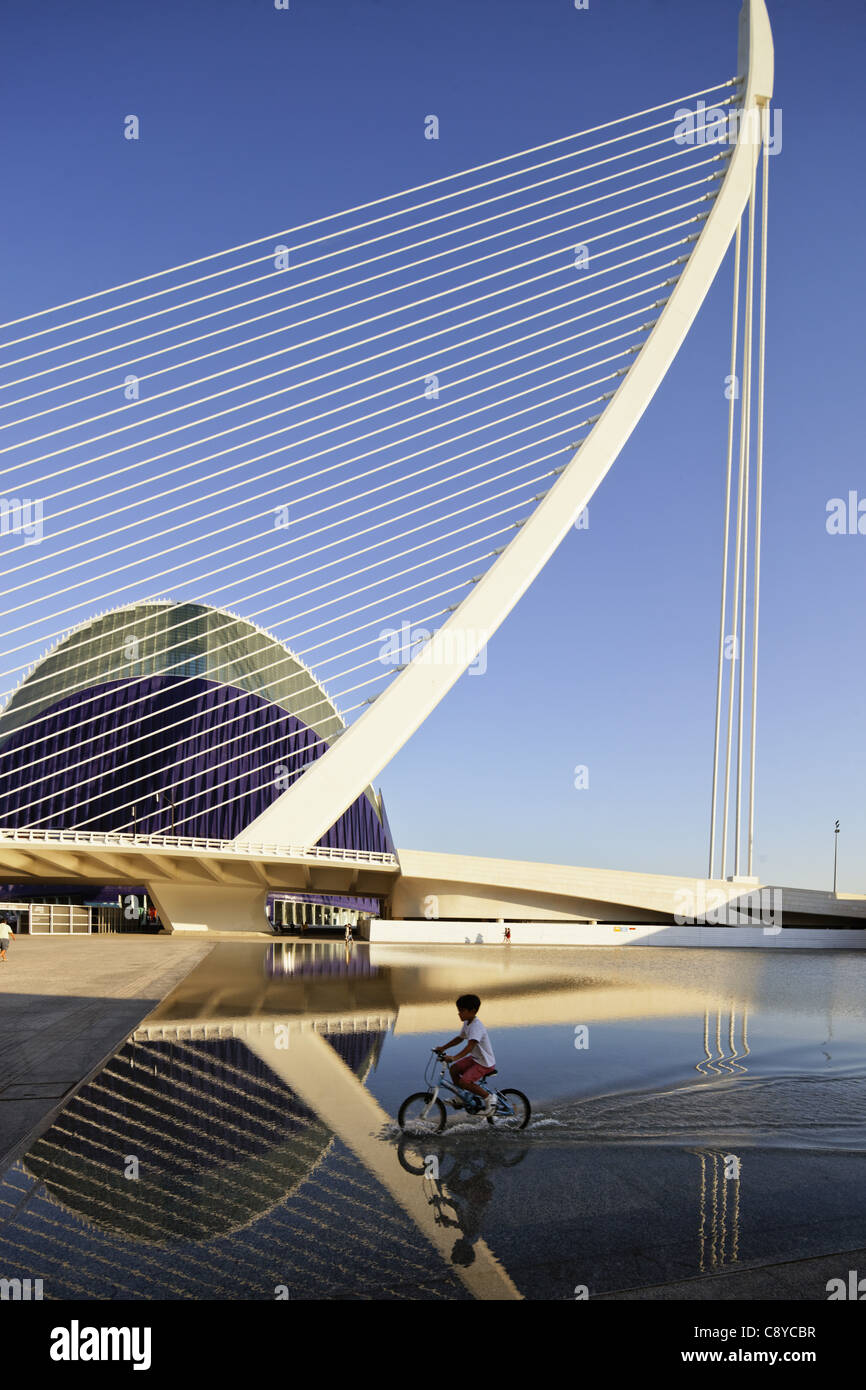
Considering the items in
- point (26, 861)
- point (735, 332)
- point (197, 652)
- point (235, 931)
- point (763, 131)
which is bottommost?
point (235, 931)

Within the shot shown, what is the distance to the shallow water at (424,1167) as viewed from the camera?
4.11 meters

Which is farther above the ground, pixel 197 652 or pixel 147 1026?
pixel 197 652

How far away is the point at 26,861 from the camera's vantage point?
33000 millimetres

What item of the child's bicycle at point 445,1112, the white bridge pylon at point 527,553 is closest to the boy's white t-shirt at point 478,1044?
the child's bicycle at point 445,1112

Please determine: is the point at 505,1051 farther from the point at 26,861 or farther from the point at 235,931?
the point at 235,931

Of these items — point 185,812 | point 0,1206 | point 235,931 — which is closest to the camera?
point 0,1206

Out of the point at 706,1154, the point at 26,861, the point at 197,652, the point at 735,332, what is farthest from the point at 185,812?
the point at 706,1154

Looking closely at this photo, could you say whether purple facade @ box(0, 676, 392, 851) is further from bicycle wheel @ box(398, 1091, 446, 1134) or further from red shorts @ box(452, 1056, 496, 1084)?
red shorts @ box(452, 1056, 496, 1084)

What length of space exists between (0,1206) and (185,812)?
51719mm

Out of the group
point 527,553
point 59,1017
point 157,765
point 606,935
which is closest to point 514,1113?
point 59,1017

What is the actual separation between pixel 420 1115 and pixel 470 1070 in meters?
0.49

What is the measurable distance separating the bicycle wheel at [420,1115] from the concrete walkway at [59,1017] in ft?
8.15
